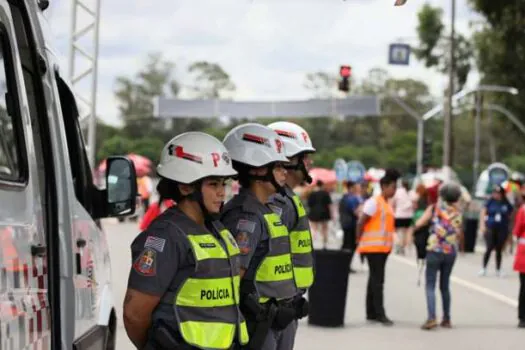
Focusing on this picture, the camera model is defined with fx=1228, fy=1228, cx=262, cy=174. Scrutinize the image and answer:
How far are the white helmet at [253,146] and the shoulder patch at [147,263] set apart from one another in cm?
134

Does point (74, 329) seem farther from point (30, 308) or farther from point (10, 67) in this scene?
point (10, 67)

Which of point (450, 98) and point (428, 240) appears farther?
point (450, 98)

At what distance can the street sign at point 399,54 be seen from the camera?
4727cm

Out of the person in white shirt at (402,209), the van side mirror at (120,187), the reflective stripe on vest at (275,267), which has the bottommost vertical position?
the person in white shirt at (402,209)

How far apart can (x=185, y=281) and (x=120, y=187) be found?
1.38 metres

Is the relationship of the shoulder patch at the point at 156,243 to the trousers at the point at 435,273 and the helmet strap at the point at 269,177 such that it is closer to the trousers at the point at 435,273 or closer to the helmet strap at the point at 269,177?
the helmet strap at the point at 269,177

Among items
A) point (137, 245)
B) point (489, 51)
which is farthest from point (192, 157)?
point (489, 51)

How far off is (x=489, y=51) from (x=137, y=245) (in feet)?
136

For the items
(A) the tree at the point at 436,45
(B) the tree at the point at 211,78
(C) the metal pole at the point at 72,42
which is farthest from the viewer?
(B) the tree at the point at 211,78

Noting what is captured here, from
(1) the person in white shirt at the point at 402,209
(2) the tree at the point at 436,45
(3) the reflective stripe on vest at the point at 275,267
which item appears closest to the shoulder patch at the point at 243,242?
(3) the reflective stripe on vest at the point at 275,267

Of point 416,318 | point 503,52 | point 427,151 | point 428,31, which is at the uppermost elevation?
point 428,31

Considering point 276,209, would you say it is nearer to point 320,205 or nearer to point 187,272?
point 187,272

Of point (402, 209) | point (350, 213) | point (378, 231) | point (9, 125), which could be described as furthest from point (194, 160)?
point (402, 209)

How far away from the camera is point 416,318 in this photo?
1447 cm
